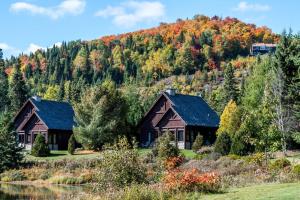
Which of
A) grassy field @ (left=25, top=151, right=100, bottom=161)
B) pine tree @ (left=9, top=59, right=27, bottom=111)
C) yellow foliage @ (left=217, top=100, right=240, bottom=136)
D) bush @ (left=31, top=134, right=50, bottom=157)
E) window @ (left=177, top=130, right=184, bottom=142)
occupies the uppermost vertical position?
pine tree @ (left=9, top=59, right=27, bottom=111)

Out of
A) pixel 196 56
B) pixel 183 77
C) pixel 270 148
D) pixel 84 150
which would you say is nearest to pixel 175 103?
pixel 84 150

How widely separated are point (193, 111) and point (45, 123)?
17.1 m

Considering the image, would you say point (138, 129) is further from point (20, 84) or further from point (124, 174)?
point (124, 174)

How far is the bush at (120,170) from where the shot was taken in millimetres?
24203

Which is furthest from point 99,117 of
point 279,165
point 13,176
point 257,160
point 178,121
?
point 279,165

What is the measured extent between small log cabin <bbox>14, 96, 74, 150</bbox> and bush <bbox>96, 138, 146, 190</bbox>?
38.5 meters

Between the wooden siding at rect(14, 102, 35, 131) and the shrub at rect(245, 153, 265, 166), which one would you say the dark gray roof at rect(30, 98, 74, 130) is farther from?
the shrub at rect(245, 153, 265, 166)

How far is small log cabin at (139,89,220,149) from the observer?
60438 millimetres

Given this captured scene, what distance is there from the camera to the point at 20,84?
89688 millimetres

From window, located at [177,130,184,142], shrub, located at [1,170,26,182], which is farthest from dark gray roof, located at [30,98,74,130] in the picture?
shrub, located at [1,170,26,182]

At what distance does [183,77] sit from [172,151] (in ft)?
460

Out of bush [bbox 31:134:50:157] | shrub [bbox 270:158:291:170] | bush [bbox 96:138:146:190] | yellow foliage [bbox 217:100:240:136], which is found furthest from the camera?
bush [bbox 31:134:50:157]

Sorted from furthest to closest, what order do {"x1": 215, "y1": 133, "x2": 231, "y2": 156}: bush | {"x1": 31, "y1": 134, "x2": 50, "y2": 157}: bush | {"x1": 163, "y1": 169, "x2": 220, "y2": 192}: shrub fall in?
{"x1": 31, "y1": 134, "x2": 50, "y2": 157}: bush < {"x1": 215, "y1": 133, "x2": 231, "y2": 156}: bush < {"x1": 163, "y1": 169, "x2": 220, "y2": 192}: shrub

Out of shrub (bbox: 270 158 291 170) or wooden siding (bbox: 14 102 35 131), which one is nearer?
shrub (bbox: 270 158 291 170)
